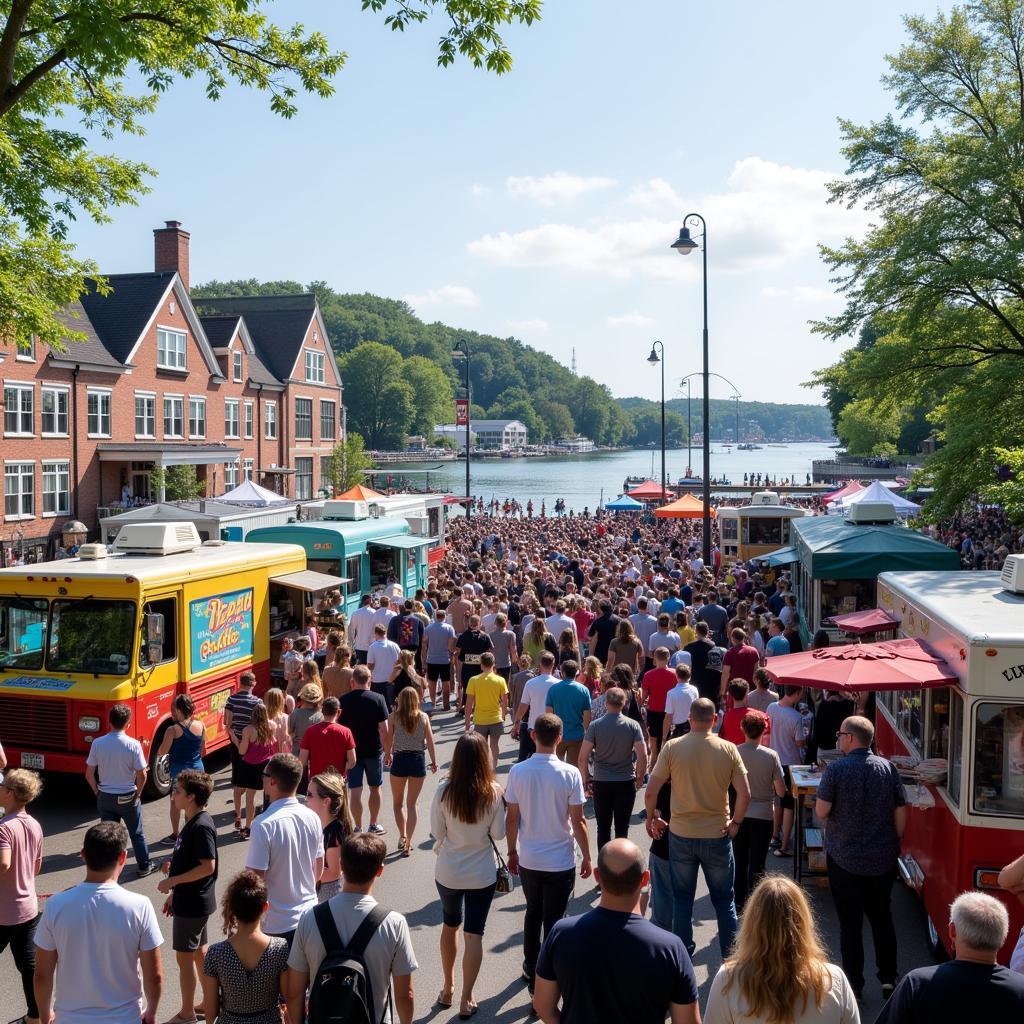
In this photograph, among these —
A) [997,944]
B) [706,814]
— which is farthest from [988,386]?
[997,944]

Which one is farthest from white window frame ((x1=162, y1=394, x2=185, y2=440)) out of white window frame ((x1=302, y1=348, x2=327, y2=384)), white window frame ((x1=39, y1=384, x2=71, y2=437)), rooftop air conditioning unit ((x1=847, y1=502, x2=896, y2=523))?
rooftop air conditioning unit ((x1=847, y1=502, x2=896, y2=523))

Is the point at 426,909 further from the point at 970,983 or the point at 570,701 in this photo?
the point at 970,983

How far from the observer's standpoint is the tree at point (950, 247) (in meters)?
20.8

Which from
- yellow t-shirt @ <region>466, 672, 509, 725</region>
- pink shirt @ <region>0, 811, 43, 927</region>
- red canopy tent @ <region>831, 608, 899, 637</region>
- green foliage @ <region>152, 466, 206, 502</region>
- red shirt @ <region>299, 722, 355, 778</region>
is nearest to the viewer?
pink shirt @ <region>0, 811, 43, 927</region>

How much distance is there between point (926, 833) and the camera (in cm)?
741

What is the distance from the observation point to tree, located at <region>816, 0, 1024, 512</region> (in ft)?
68.1

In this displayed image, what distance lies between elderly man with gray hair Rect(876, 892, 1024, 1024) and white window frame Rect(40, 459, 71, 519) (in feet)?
120

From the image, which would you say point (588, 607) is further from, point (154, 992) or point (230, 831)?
point (154, 992)

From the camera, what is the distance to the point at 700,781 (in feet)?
22.7

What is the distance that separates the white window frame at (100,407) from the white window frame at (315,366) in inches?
706

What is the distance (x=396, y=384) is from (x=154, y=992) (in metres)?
153

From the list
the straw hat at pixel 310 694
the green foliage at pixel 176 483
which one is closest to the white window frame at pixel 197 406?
the green foliage at pixel 176 483

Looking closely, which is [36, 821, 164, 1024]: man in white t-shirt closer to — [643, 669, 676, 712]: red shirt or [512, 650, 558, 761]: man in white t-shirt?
[512, 650, 558, 761]: man in white t-shirt

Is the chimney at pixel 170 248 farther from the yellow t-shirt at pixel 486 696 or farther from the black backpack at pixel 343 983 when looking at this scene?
the black backpack at pixel 343 983
